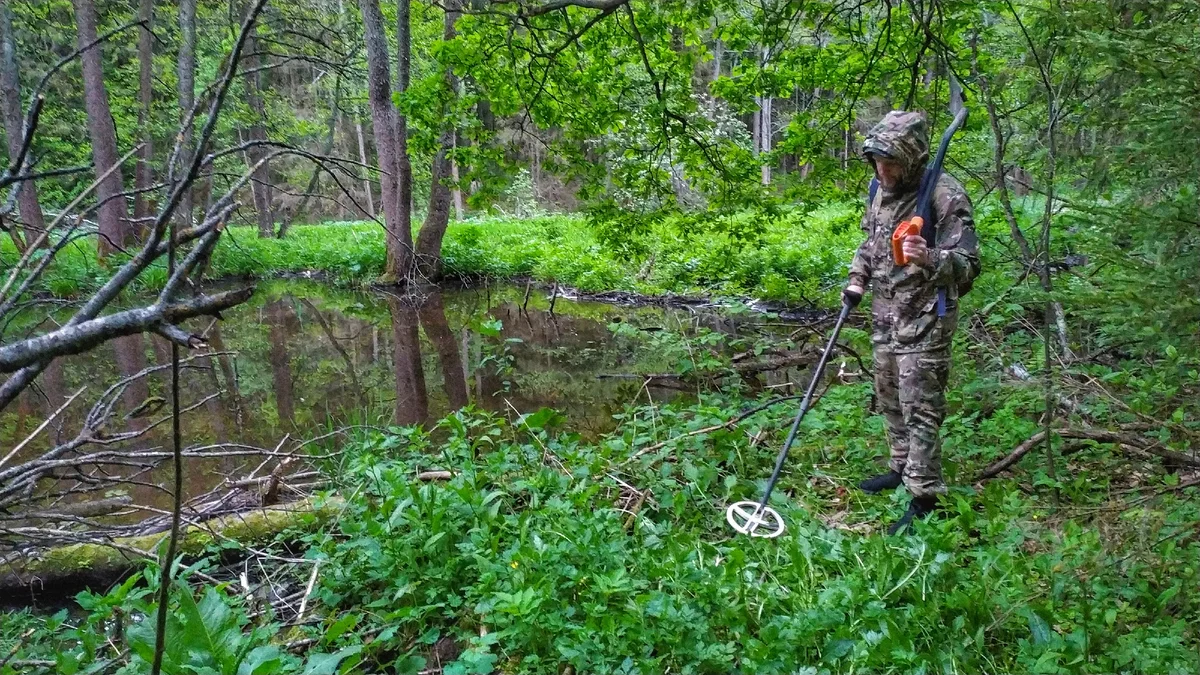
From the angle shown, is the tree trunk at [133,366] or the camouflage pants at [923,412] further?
the tree trunk at [133,366]

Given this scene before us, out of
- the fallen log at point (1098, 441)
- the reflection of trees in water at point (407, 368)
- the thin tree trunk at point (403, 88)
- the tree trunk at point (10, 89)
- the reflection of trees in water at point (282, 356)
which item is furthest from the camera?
the tree trunk at point (10, 89)

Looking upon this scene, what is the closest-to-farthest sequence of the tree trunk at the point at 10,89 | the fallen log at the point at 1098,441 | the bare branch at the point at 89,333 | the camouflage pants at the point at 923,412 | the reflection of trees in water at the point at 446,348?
the bare branch at the point at 89,333 → the fallen log at the point at 1098,441 → the camouflage pants at the point at 923,412 → the reflection of trees in water at the point at 446,348 → the tree trunk at the point at 10,89

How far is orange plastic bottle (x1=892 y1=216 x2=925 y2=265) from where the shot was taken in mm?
3461

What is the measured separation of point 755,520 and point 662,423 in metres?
1.83

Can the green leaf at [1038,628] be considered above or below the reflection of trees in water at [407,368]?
above

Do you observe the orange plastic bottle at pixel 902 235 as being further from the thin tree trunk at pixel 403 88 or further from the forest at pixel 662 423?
the thin tree trunk at pixel 403 88

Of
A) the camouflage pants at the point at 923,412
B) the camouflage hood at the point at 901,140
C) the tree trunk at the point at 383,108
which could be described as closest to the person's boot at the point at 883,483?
the camouflage pants at the point at 923,412

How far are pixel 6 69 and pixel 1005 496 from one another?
16749 mm

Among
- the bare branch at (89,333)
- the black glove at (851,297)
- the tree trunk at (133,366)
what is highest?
the bare branch at (89,333)

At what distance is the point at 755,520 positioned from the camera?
347 cm

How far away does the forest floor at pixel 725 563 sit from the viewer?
7.90 ft

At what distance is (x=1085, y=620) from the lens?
2307 millimetres

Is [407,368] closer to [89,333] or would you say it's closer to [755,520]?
[755,520]

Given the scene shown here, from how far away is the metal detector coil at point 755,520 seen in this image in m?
3.40
